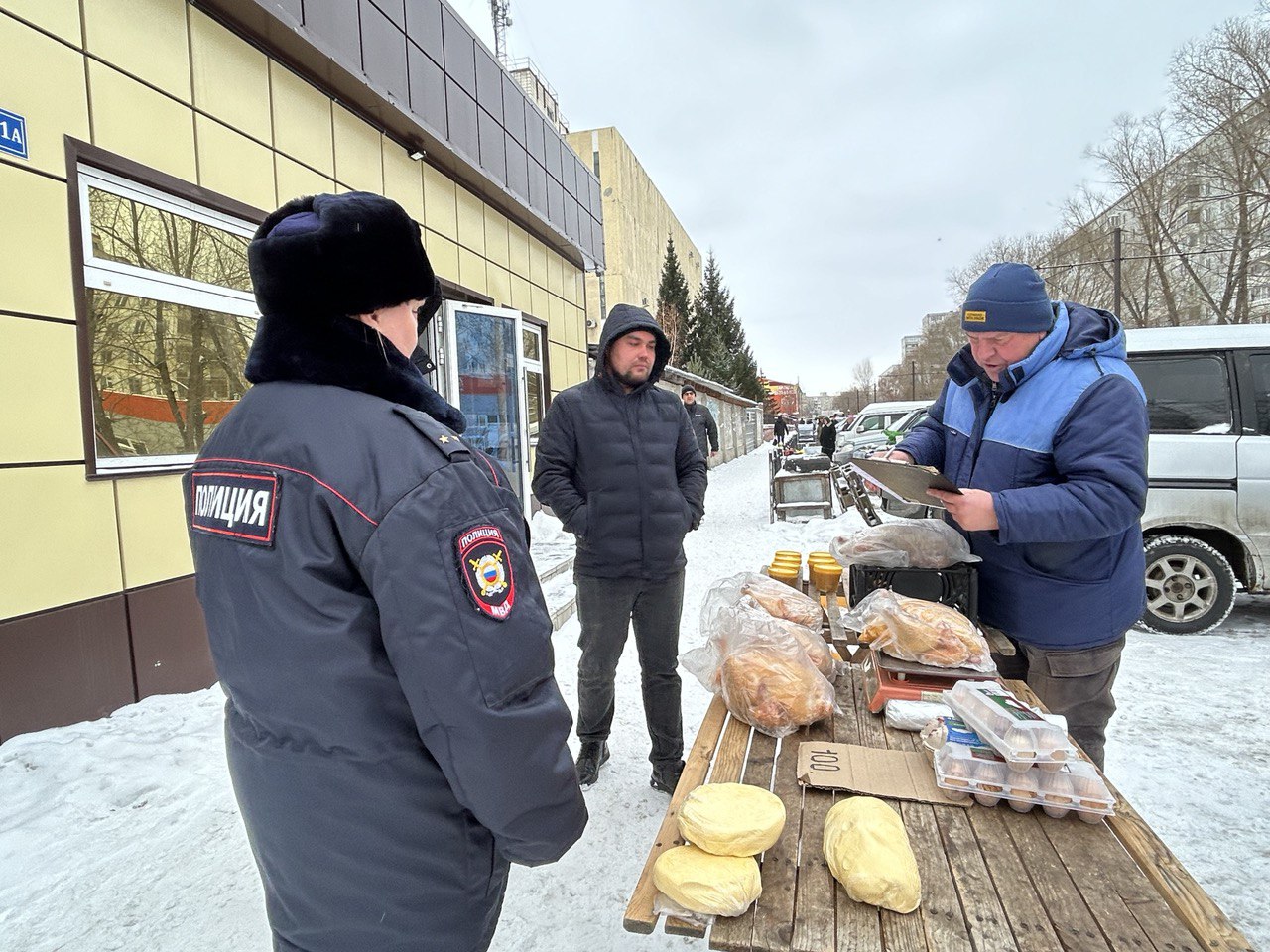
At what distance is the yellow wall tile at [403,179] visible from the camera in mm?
5943

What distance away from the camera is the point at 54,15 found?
326cm

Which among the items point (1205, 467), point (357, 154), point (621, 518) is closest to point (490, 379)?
point (357, 154)

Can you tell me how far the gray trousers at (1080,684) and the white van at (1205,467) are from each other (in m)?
3.57

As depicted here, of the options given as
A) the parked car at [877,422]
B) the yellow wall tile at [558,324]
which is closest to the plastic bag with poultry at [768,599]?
the yellow wall tile at [558,324]

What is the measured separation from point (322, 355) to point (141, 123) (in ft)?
12.5

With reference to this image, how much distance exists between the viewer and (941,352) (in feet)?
187

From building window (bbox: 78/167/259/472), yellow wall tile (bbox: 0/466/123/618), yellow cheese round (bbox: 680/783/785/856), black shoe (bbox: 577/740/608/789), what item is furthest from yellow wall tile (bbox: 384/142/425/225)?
yellow cheese round (bbox: 680/783/785/856)

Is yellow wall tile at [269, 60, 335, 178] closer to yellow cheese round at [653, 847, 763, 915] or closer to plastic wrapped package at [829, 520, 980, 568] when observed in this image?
plastic wrapped package at [829, 520, 980, 568]

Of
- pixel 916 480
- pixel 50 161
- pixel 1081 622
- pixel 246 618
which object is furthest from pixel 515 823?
pixel 50 161

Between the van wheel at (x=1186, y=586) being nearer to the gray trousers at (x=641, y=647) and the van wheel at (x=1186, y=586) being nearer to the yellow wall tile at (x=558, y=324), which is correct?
the gray trousers at (x=641, y=647)

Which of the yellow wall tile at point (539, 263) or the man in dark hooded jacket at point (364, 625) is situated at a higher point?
the yellow wall tile at point (539, 263)

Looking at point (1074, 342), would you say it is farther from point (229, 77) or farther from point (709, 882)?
point (229, 77)

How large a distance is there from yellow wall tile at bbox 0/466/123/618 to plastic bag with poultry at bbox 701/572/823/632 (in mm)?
3138

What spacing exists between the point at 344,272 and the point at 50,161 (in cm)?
335
